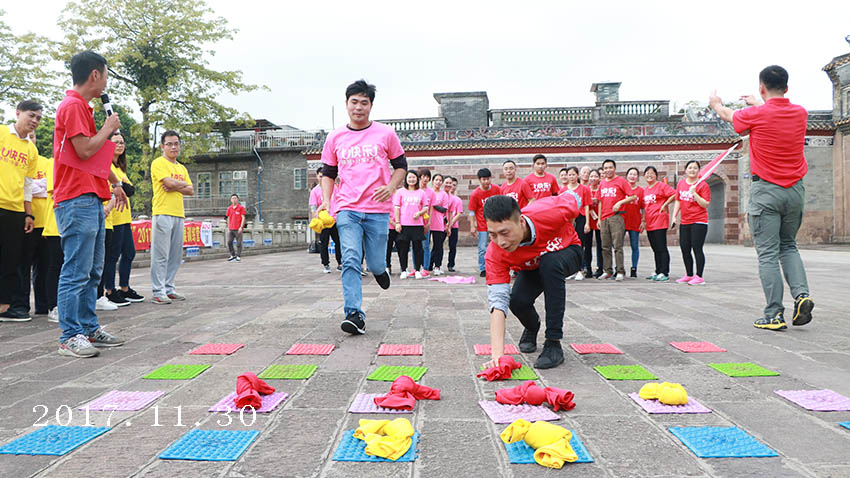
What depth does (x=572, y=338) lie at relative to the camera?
402cm

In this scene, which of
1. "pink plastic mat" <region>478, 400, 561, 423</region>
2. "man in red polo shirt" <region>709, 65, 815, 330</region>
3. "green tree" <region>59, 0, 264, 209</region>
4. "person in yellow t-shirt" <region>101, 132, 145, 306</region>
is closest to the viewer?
"pink plastic mat" <region>478, 400, 561, 423</region>

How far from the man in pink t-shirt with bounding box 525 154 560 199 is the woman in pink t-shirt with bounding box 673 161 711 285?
1.78m

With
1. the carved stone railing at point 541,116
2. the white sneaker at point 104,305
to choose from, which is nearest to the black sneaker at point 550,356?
the white sneaker at point 104,305

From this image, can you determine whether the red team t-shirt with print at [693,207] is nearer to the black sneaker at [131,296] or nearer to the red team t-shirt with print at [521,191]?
the red team t-shirt with print at [521,191]

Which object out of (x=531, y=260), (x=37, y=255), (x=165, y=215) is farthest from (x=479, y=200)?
(x=37, y=255)

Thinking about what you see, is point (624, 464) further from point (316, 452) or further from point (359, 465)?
point (316, 452)

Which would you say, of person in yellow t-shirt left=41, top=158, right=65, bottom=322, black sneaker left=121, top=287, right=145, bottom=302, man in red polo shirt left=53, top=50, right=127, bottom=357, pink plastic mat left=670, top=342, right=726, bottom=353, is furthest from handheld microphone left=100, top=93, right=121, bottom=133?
pink plastic mat left=670, top=342, right=726, bottom=353

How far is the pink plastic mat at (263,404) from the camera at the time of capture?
238cm

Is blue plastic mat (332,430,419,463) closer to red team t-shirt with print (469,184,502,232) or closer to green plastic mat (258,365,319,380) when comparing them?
green plastic mat (258,365,319,380)

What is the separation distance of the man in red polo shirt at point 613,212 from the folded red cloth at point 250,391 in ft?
23.5

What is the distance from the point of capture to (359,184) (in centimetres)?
430

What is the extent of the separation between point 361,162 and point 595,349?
2346mm

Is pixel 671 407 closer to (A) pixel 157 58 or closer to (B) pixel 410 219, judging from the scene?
(B) pixel 410 219

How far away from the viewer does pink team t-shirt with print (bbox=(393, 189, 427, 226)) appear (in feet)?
29.7
